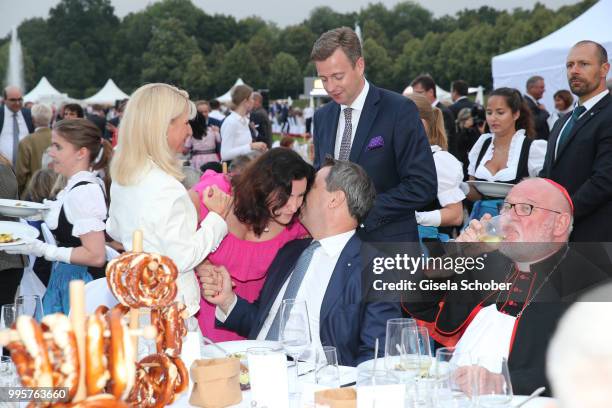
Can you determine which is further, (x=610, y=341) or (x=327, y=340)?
(x=327, y=340)

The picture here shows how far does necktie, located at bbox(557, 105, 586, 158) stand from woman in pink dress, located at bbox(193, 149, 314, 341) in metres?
1.96

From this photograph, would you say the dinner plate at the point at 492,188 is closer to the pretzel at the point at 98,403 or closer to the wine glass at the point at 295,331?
the wine glass at the point at 295,331

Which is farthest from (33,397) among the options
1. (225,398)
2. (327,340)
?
(327,340)

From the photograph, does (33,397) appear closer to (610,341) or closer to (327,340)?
(610,341)

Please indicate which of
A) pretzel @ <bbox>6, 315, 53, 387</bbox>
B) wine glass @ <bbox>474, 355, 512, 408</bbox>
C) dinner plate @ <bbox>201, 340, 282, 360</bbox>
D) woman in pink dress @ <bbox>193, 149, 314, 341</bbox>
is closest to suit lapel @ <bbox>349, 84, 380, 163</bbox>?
woman in pink dress @ <bbox>193, 149, 314, 341</bbox>

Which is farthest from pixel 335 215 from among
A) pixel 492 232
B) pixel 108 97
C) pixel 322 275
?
pixel 108 97

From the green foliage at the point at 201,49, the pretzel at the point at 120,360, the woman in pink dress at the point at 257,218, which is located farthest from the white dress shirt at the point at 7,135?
the green foliage at the point at 201,49

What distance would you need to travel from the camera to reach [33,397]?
3.85 feet

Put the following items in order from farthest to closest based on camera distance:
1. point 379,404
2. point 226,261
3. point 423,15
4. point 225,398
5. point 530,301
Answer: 1. point 423,15
2. point 226,261
3. point 530,301
4. point 225,398
5. point 379,404

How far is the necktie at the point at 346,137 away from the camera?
380cm

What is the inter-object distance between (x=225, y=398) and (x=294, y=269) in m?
1.13

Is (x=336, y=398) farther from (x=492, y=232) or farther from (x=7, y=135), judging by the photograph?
(x=7, y=135)

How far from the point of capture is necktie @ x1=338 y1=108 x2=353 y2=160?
3.80 meters

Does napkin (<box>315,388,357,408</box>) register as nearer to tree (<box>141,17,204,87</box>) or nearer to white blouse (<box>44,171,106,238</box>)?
white blouse (<box>44,171,106,238</box>)
